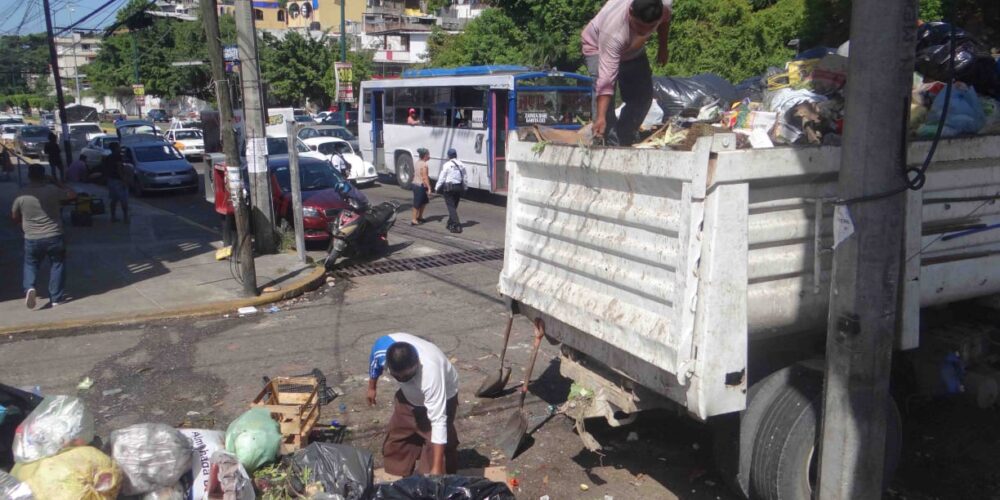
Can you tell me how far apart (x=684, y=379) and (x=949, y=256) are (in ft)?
6.08

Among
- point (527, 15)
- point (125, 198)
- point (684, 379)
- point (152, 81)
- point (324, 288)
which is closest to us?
point (684, 379)

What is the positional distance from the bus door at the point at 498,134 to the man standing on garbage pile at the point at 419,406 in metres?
13.7

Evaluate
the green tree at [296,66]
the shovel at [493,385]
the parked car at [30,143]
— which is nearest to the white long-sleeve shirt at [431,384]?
the shovel at [493,385]

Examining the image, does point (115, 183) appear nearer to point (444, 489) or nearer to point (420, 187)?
point (420, 187)

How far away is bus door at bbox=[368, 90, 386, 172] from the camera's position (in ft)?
78.5

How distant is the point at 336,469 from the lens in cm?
431

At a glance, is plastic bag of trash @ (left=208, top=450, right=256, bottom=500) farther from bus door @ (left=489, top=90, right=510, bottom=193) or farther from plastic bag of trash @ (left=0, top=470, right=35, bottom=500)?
bus door @ (left=489, top=90, right=510, bottom=193)

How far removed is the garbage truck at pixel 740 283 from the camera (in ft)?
11.7

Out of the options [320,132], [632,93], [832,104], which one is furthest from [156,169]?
[832,104]

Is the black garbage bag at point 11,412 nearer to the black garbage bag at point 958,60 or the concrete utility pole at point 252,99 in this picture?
the black garbage bag at point 958,60

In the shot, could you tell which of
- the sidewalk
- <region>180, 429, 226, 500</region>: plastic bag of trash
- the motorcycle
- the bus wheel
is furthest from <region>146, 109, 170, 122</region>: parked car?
<region>180, 429, 226, 500</region>: plastic bag of trash

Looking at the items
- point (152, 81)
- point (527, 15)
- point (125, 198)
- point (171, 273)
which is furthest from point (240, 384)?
point (152, 81)

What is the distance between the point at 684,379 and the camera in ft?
11.8

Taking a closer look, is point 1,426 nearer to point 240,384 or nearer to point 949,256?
point 240,384
